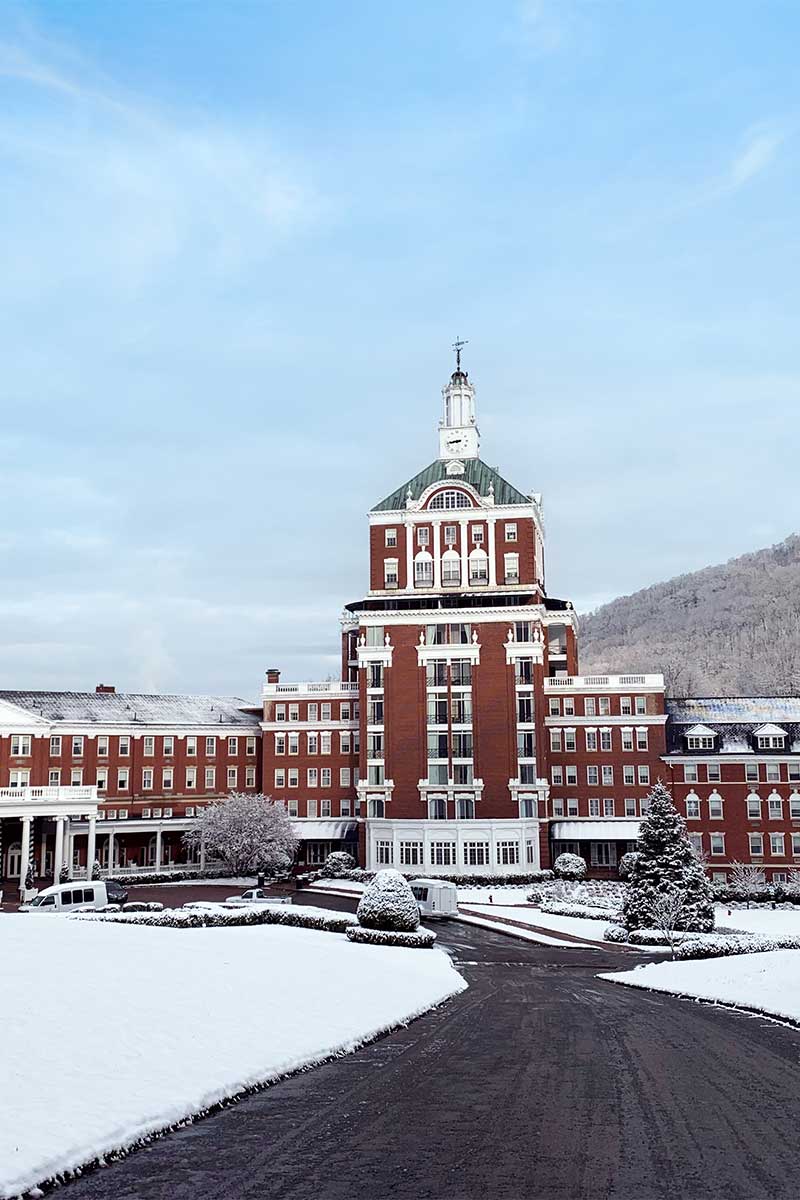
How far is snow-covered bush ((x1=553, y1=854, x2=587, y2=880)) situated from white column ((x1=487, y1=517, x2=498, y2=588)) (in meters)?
19.7

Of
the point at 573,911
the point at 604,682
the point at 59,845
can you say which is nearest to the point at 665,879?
the point at 573,911

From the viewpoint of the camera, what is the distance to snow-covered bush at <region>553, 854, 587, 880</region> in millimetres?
70000

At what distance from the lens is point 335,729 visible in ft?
271

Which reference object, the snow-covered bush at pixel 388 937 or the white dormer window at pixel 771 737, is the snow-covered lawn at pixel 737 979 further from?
the white dormer window at pixel 771 737

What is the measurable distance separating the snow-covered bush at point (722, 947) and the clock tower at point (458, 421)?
4625cm

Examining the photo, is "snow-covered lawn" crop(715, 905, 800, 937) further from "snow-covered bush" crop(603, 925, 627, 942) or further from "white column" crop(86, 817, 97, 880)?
"white column" crop(86, 817, 97, 880)

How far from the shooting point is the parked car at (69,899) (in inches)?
1802

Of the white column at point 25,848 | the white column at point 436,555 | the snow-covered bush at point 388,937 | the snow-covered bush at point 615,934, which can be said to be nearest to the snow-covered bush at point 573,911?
the snow-covered bush at point 615,934

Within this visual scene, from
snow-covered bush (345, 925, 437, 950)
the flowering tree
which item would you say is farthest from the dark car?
snow-covered bush (345, 925, 437, 950)

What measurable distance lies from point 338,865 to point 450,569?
2272cm

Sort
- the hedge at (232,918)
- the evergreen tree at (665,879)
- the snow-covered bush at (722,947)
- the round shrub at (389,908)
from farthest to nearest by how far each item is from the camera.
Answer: the evergreen tree at (665,879), the hedge at (232,918), the snow-covered bush at (722,947), the round shrub at (389,908)

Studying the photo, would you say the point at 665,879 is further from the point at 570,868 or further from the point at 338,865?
the point at 338,865

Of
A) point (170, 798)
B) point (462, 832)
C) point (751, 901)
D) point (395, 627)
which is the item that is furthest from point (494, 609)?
point (170, 798)

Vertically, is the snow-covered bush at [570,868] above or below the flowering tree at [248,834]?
below
